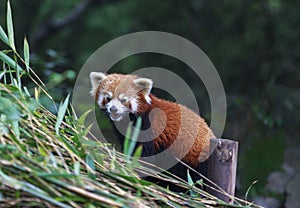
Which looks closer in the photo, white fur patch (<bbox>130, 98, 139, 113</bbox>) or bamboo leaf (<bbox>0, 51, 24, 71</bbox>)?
bamboo leaf (<bbox>0, 51, 24, 71</bbox>)

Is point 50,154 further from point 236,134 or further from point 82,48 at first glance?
point 82,48

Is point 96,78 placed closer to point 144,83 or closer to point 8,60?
point 144,83

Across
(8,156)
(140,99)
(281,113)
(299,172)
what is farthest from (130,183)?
(281,113)

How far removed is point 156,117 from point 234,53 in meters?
4.70

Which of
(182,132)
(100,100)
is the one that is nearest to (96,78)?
(100,100)

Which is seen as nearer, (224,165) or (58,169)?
(58,169)

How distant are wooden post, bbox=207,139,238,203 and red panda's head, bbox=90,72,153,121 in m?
0.55

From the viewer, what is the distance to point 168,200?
2.17 meters

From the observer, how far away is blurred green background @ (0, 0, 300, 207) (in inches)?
199

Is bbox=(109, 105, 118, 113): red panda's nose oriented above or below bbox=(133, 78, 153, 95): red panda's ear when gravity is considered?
below

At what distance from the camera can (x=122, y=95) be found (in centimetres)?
297

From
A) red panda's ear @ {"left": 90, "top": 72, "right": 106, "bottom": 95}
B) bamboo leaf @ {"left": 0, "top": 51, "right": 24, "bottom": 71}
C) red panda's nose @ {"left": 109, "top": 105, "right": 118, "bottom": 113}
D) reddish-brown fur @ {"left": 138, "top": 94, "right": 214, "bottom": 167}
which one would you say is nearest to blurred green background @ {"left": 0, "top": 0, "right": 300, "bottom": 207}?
reddish-brown fur @ {"left": 138, "top": 94, "right": 214, "bottom": 167}

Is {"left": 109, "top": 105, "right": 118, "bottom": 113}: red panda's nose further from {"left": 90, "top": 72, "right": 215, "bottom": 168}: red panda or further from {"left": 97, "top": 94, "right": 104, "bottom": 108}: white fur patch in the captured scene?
{"left": 97, "top": 94, "right": 104, "bottom": 108}: white fur patch

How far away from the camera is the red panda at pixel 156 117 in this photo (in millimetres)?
2967
